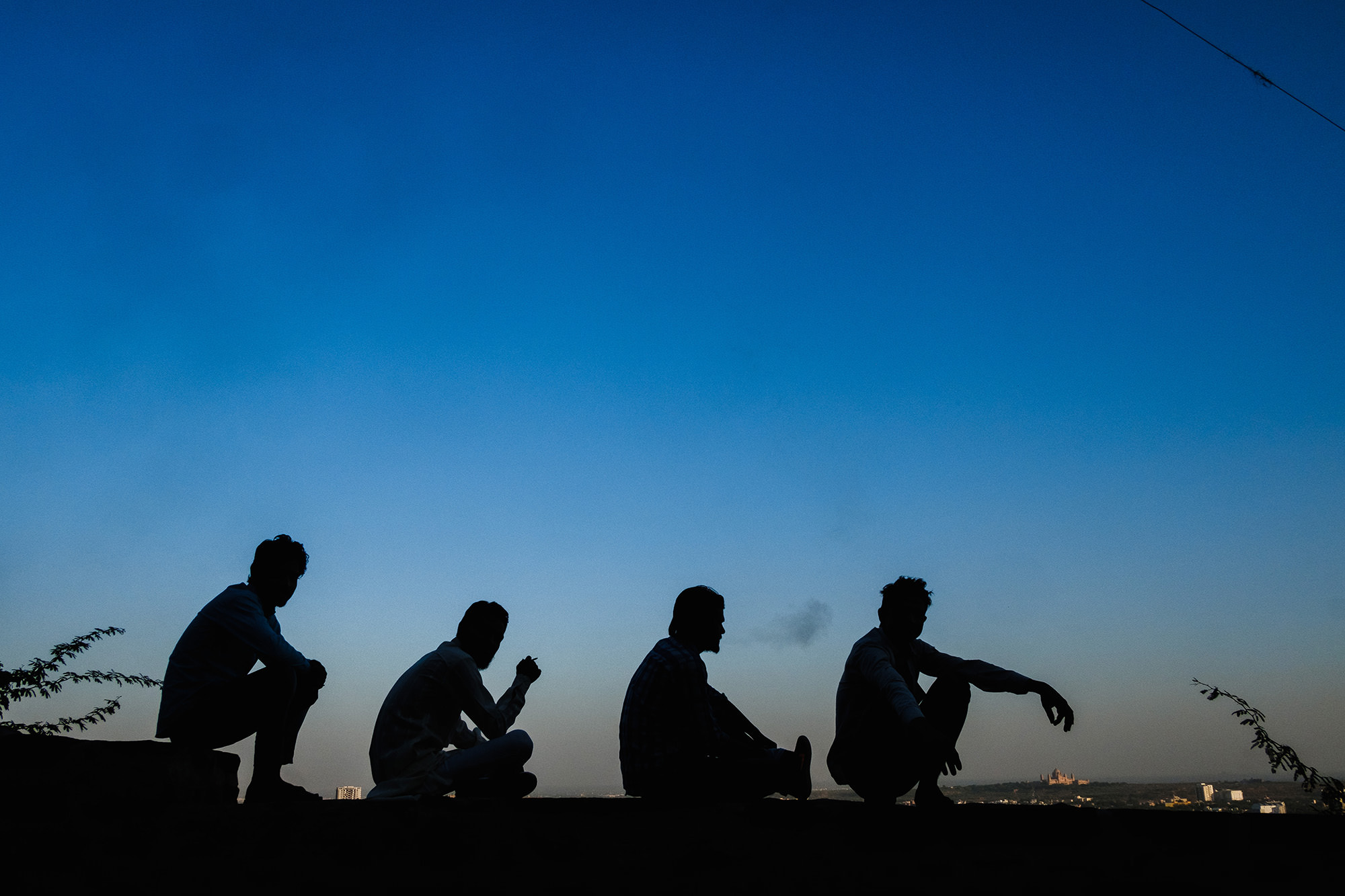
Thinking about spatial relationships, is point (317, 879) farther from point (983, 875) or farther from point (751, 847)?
point (983, 875)

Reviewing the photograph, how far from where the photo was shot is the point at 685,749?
436 cm

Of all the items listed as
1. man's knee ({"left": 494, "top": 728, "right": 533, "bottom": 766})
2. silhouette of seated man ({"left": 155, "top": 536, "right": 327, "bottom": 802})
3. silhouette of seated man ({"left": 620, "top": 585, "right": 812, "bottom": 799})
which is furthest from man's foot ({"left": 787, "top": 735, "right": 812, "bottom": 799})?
silhouette of seated man ({"left": 155, "top": 536, "right": 327, "bottom": 802})

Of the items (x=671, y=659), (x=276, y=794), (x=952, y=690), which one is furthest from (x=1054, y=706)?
(x=276, y=794)

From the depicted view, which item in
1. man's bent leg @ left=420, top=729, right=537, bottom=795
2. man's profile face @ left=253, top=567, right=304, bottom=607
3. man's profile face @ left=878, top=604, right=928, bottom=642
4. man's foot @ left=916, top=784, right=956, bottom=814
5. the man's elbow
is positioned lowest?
man's foot @ left=916, top=784, right=956, bottom=814

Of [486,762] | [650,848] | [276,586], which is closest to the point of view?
[650,848]

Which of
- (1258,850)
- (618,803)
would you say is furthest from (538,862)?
(1258,850)

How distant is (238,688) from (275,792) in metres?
0.54

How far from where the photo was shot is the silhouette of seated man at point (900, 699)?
4.21 metres

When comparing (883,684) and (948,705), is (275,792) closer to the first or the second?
(883,684)

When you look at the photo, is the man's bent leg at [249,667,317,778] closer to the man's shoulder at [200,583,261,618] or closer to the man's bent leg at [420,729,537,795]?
the man's shoulder at [200,583,261,618]

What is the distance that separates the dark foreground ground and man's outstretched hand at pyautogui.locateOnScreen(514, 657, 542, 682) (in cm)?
186

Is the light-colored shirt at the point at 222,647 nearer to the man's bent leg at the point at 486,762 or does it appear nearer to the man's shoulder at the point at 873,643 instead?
the man's bent leg at the point at 486,762

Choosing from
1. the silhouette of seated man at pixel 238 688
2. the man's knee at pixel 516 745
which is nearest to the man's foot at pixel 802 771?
the man's knee at pixel 516 745

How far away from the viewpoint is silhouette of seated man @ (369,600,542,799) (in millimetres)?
4527
